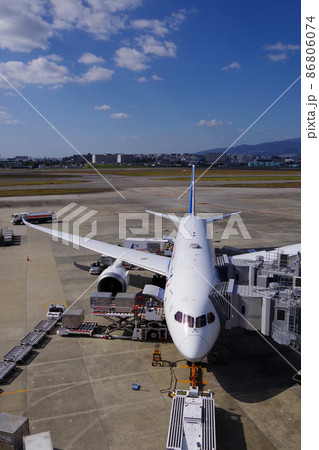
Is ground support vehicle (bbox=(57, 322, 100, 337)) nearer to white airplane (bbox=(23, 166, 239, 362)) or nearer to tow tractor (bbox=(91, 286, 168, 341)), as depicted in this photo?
tow tractor (bbox=(91, 286, 168, 341))

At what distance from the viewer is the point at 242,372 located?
663 inches

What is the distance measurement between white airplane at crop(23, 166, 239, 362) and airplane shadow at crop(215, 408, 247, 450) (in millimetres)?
2227

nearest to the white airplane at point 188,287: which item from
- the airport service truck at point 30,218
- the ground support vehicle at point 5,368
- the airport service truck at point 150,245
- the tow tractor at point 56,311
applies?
the tow tractor at point 56,311

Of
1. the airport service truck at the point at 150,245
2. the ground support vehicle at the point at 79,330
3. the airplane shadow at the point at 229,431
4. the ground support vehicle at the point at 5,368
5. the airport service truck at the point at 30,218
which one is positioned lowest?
the airplane shadow at the point at 229,431

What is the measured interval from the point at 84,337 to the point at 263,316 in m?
10.3

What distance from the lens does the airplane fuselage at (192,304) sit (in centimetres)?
1434

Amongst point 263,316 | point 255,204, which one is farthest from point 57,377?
point 255,204

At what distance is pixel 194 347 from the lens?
14.1 metres

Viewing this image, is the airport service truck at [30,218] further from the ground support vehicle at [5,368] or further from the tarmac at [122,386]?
the ground support vehicle at [5,368]

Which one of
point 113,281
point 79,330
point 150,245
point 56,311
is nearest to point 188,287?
point 79,330

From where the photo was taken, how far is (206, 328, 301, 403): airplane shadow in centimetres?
1552

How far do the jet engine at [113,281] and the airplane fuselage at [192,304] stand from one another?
478 centimetres

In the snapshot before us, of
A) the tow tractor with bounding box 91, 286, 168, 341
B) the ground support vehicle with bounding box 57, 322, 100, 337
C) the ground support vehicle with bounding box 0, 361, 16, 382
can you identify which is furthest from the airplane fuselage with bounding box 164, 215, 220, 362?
the ground support vehicle with bounding box 0, 361, 16, 382

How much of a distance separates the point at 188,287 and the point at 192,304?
1368mm
